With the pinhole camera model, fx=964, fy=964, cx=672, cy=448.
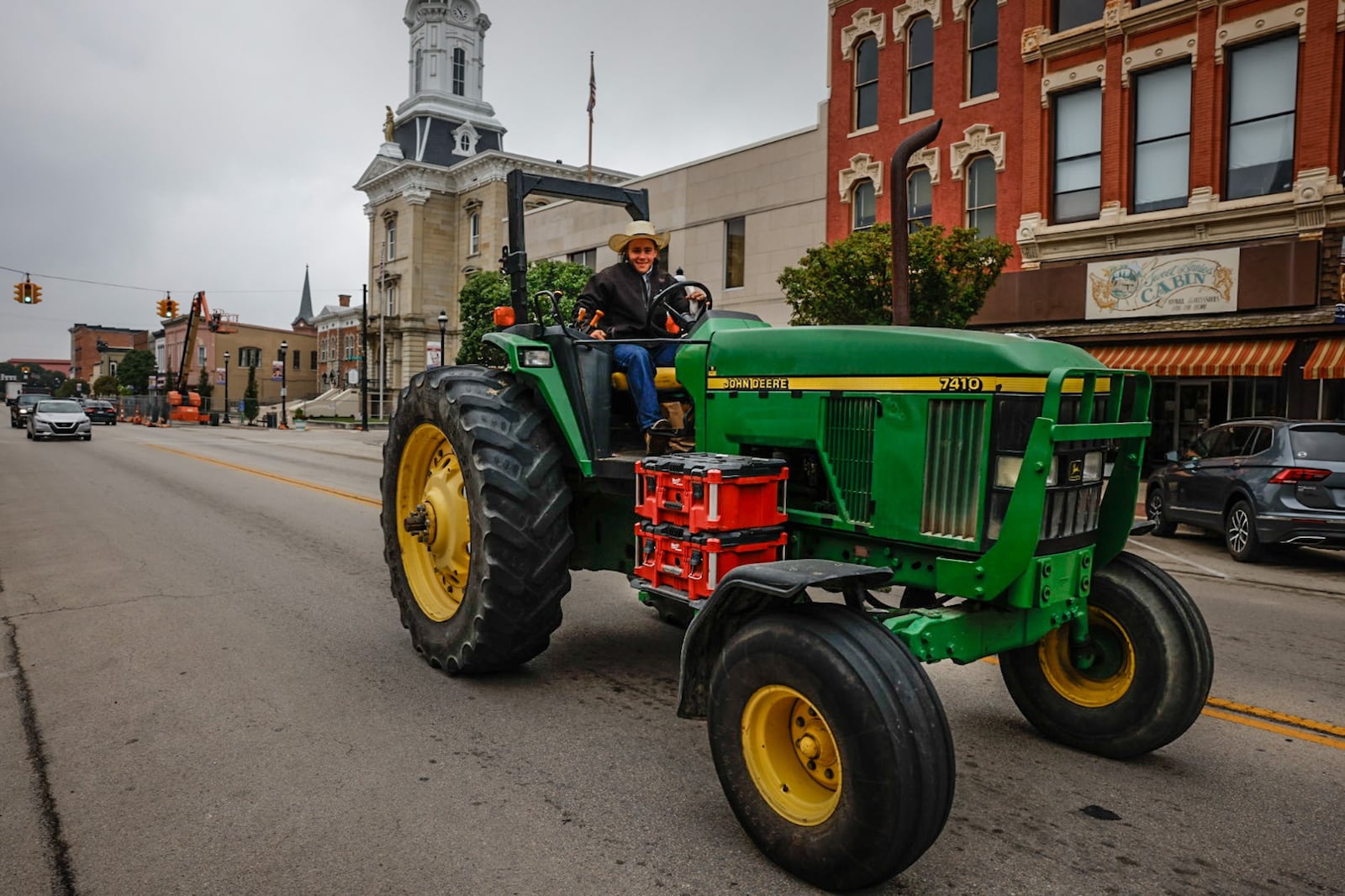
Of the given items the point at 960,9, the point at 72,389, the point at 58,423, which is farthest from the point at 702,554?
the point at 72,389

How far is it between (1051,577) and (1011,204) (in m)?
18.5

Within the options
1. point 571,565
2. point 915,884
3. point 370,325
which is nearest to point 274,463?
point 571,565

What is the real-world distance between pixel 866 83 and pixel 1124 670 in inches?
848

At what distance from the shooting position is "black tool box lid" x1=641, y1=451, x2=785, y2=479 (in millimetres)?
3779

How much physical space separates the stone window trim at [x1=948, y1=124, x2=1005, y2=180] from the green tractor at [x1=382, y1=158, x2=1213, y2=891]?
17379mm

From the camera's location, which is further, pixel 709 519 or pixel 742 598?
pixel 709 519

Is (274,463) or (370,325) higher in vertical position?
(370,325)

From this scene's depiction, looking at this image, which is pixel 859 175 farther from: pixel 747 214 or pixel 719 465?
pixel 719 465

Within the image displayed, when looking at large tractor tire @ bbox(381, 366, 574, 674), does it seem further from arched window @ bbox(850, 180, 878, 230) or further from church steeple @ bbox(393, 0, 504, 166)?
church steeple @ bbox(393, 0, 504, 166)

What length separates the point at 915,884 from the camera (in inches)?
118

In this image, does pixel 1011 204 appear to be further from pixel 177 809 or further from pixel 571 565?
pixel 177 809

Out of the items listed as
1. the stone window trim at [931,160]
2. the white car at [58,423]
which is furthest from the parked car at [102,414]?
the stone window trim at [931,160]

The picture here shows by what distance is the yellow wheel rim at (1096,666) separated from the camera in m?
4.07

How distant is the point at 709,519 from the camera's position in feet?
12.4
